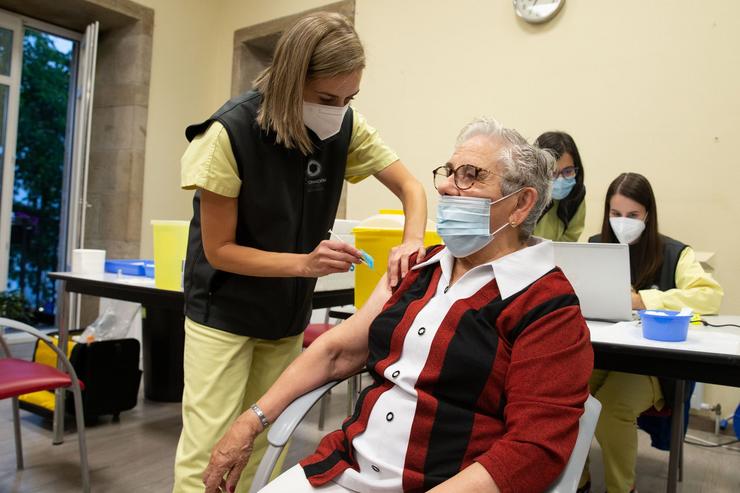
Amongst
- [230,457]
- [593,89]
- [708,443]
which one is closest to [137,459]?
[230,457]

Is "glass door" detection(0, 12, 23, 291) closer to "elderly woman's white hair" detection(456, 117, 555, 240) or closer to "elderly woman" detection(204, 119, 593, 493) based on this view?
"elderly woman" detection(204, 119, 593, 493)

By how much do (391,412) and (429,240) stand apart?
30.9 inches

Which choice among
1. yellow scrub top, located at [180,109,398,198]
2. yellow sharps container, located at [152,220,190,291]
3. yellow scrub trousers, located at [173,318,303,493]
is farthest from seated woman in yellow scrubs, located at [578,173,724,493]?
yellow sharps container, located at [152,220,190,291]

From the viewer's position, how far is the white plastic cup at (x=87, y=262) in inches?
105

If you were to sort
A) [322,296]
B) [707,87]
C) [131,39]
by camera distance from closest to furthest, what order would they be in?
[322,296], [707,87], [131,39]

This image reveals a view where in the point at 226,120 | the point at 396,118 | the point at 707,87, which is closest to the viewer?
the point at 226,120

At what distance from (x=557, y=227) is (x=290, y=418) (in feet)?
6.01

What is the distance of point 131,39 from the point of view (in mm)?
4961

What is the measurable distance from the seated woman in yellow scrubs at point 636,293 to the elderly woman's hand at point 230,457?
50.5 inches

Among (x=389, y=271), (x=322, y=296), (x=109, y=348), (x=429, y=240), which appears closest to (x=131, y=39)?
(x=109, y=348)

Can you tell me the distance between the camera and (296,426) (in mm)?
1156

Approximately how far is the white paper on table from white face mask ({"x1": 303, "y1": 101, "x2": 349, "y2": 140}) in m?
0.81

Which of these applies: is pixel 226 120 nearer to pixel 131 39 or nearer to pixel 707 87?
pixel 707 87

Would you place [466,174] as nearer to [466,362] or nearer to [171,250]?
[466,362]
